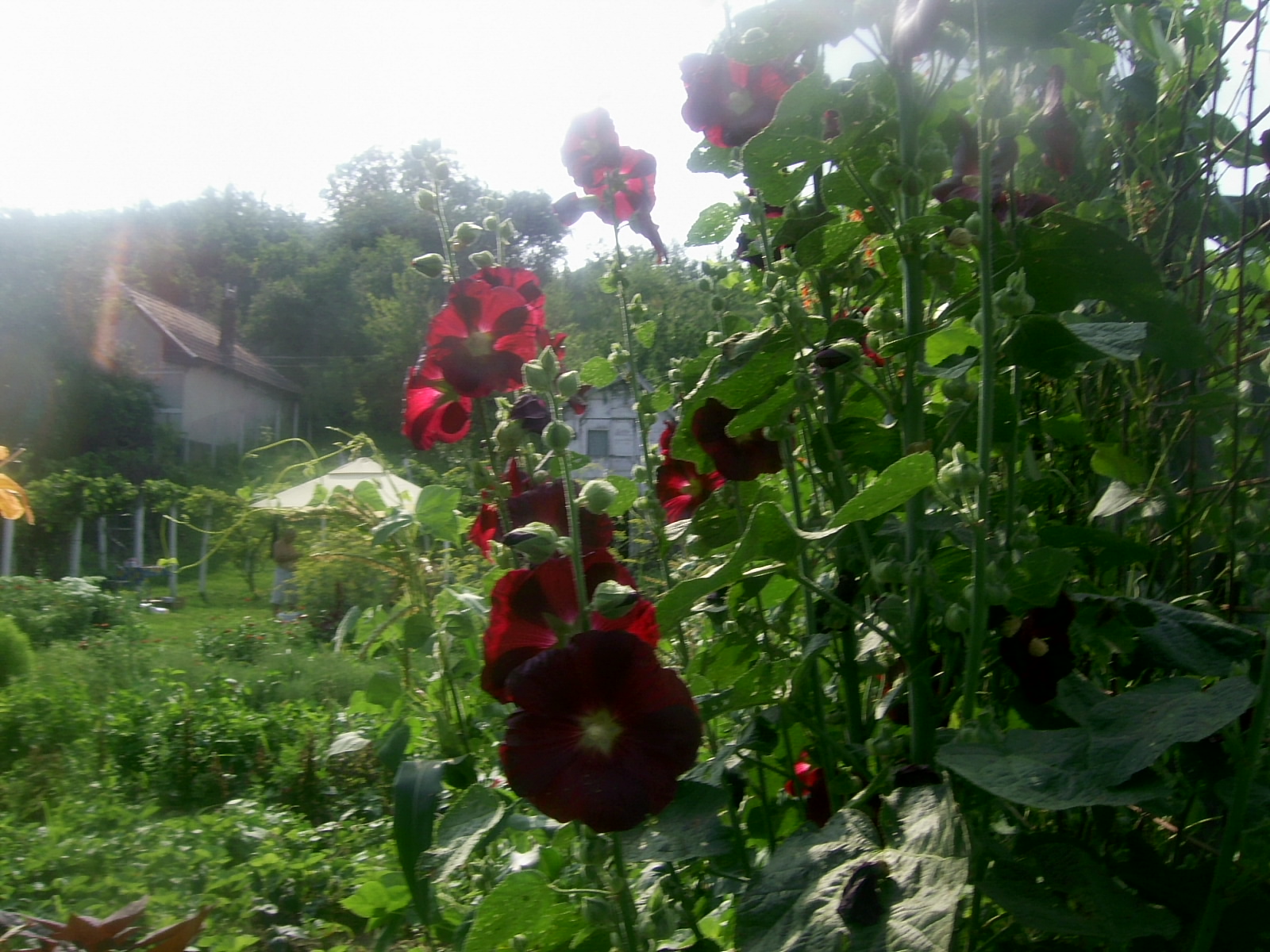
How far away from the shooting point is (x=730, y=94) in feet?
2.72

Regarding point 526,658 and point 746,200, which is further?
point 746,200

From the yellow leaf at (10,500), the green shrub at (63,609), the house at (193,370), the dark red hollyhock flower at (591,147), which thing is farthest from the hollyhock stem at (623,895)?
the house at (193,370)

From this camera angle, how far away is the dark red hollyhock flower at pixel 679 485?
3.09ft

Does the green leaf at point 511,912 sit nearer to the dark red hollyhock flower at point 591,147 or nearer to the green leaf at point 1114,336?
the green leaf at point 1114,336

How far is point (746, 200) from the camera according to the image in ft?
2.85

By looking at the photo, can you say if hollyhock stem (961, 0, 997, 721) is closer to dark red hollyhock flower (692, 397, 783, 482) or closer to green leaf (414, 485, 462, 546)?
dark red hollyhock flower (692, 397, 783, 482)

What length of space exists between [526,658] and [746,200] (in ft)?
1.51

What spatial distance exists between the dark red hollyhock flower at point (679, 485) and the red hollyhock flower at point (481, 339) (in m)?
0.17

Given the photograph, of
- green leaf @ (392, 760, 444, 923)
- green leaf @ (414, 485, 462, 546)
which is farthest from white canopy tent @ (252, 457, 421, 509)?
green leaf @ (392, 760, 444, 923)

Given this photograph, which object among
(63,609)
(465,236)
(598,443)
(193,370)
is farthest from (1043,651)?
(193,370)

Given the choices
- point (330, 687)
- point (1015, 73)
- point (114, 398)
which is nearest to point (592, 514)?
point (1015, 73)

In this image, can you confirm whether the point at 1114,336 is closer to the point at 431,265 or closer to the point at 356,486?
the point at 431,265

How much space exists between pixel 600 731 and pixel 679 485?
389mm

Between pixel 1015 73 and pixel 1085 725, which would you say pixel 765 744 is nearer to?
pixel 1085 725
